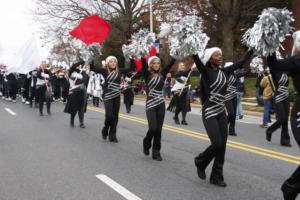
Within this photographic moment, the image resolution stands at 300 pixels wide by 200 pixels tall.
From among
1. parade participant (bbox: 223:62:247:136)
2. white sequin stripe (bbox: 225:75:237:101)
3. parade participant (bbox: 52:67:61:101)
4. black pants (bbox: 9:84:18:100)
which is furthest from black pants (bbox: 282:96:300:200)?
black pants (bbox: 9:84:18:100)

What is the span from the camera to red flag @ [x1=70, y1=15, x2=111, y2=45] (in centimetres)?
1245

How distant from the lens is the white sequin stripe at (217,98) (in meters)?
6.20

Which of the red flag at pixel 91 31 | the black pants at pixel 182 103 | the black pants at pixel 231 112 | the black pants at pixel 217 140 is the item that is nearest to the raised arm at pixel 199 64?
the black pants at pixel 217 140

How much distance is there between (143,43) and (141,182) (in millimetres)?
2774

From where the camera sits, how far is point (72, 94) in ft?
42.6

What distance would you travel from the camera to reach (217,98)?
20.4 feet

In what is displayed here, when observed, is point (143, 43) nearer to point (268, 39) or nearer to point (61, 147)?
point (61, 147)

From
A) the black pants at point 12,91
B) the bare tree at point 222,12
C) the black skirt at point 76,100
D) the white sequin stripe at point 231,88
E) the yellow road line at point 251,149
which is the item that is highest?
the bare tree at point 222,12

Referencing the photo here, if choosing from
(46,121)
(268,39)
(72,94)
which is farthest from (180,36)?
(46,121)

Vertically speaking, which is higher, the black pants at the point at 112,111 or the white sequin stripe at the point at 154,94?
the white sequin stripe at the point at 154,94

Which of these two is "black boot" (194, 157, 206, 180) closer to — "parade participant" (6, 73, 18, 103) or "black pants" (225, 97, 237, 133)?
"black pants" (225, 97, 237, 133)

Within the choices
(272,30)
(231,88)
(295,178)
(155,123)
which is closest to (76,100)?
(231,88)

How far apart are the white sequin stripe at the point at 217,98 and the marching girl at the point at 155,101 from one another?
74.9 inches

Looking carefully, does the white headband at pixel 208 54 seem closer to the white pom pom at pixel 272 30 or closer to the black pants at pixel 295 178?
the white pom pom at pixel 272 30
